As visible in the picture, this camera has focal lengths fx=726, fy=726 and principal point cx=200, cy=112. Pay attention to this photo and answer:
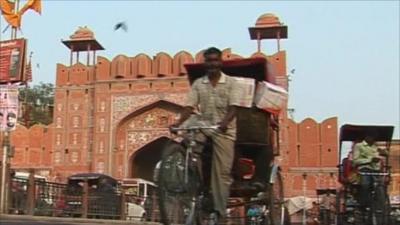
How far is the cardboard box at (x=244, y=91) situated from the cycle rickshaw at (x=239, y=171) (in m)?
0.32

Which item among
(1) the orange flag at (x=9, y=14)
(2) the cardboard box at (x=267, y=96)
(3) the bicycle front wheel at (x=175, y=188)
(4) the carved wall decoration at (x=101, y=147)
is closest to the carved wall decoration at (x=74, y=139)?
(4) the carved wall decoration at (x=101, y=147)

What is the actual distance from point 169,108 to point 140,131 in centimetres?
197

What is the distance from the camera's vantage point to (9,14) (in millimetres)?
22656

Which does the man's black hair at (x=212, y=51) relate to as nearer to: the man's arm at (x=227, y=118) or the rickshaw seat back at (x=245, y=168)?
the man's arm at (x=227, y=118)

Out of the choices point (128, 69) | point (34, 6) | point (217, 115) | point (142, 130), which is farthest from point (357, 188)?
point (128, 69)

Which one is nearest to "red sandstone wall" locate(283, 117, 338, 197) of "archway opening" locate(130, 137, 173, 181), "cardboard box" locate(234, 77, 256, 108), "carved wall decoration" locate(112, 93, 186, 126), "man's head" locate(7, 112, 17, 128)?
"archway opening" locate(130, 137, 173, 181)

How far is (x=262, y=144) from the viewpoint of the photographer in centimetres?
620

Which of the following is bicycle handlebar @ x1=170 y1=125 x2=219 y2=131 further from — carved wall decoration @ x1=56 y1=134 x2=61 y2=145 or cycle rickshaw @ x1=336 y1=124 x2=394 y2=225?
carved wall decoration @ x1=56 y1=134 x2=61 y2=145

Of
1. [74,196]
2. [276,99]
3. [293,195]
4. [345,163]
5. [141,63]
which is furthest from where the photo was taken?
[141,63]

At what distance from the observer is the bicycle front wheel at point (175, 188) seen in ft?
14.5

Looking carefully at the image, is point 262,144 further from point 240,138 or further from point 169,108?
point 169,108

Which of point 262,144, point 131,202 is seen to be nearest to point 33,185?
point 131,202

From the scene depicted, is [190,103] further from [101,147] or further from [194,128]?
[101,147]

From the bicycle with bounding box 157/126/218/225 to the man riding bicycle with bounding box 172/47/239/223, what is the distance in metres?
0.12
